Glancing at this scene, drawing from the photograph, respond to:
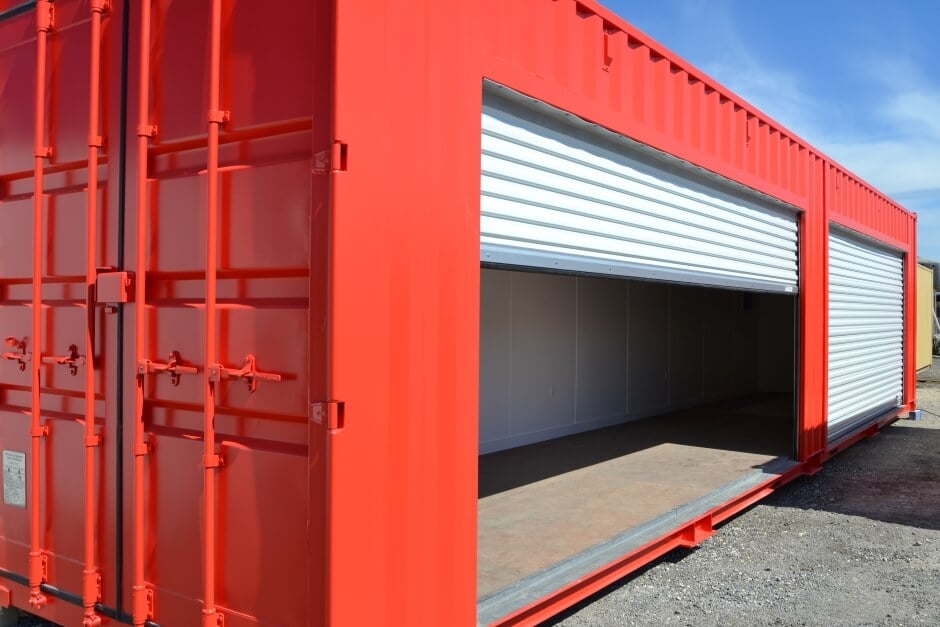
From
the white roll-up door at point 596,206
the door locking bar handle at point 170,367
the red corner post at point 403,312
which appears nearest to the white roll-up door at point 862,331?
the white roll-up door at point 596,206

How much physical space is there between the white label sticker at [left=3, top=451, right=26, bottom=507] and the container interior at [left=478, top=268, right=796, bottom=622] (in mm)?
2191

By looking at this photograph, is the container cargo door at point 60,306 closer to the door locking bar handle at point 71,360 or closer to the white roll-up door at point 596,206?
the door locking bar handle at point 71,360

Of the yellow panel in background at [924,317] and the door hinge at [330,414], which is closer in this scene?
the door hinge at [330,414]

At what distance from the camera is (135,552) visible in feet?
10.3

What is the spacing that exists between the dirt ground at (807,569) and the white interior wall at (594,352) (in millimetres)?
2926

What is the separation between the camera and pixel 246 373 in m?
2.92

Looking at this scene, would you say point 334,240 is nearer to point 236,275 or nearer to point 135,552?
point 236,275

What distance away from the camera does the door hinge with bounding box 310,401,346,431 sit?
107 inches

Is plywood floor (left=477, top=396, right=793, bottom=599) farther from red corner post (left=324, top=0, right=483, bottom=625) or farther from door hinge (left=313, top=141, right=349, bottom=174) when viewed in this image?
door hinge (left=313, top=141, right=349, bottom=174)

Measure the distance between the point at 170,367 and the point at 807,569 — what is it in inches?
174

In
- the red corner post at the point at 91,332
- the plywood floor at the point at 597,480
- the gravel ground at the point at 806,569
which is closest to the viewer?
the red corner post at the point at 91,332

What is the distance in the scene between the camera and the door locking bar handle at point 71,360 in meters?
3.44

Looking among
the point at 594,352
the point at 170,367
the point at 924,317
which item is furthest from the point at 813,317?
the point at 924,317

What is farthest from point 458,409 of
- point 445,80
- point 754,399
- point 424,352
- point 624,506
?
point 754,399
